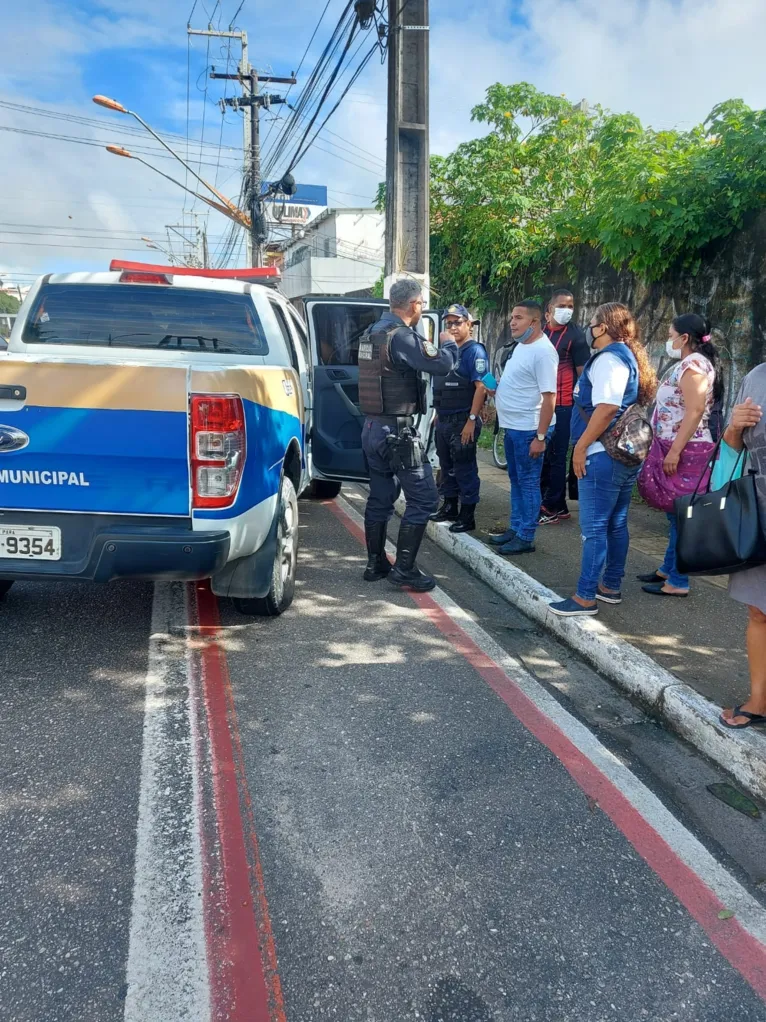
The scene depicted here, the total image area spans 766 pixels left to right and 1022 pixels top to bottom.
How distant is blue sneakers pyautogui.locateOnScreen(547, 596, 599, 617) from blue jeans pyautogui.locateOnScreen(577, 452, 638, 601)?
2.4 inches

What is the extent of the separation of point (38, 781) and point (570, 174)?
1142cm

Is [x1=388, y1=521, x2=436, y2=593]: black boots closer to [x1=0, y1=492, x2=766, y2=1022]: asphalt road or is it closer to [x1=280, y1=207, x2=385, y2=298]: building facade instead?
[x1=0, y1=492, x2=766, y2=1022]: asphalt road

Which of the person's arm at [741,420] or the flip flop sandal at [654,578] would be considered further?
the flip flop sandal at [654,578]

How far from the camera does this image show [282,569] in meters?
4.25

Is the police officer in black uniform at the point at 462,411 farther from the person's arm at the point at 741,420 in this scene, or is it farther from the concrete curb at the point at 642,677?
the person's arm at the point at 741,420

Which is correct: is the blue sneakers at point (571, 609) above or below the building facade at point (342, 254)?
below

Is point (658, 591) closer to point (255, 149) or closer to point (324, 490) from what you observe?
point (324, 490)

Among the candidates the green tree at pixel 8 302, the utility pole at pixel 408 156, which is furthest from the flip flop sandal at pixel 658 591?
the green tree at pixel 8 302

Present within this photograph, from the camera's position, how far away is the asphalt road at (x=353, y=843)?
1.90 meters

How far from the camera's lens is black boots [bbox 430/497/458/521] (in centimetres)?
639

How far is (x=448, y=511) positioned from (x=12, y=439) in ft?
13.1

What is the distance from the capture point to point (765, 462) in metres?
2.68

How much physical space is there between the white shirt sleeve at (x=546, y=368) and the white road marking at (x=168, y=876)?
3152 millimetres

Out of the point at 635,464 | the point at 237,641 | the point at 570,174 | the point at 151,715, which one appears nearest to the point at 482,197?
the point at 570,174
